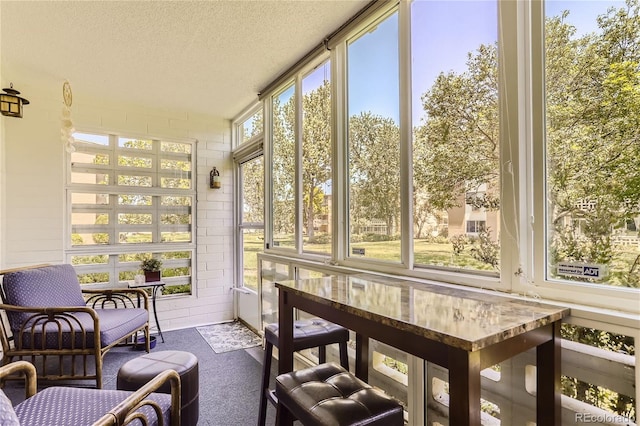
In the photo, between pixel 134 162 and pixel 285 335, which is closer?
pixel 285 335

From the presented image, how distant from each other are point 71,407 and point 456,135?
2105 millimetres

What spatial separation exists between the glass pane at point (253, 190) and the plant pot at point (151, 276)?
1.18 m

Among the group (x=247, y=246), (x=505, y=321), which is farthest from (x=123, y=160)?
(x=505, y=321)

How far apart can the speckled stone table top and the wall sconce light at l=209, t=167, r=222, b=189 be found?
289 centimetres

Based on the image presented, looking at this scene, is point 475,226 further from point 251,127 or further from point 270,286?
point 251,127

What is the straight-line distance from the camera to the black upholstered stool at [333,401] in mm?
1107

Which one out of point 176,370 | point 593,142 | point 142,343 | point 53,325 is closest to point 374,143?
point 593,142

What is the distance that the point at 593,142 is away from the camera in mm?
1204

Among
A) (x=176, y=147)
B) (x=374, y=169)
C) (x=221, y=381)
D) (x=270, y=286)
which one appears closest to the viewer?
(x=374, y=169)

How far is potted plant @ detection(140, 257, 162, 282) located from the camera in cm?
365

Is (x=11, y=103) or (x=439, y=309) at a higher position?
(x=11, y=103)

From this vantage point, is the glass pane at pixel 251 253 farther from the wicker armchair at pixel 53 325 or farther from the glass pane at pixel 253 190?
the wicker armchair at pixel 53 325

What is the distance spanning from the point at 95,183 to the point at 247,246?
181 centimetres

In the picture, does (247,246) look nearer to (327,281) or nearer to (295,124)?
(295,124)
